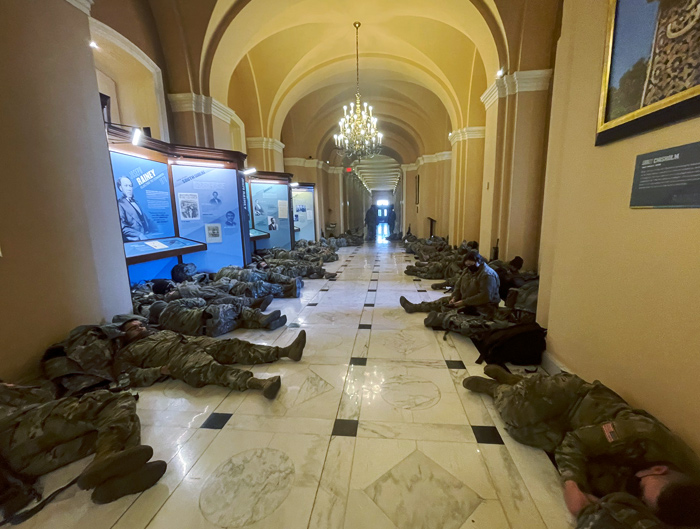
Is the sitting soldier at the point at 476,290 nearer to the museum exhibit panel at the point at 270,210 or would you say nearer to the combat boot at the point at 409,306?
the combat boot at the point at 409,306

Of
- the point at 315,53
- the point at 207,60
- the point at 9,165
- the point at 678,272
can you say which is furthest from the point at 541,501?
the point at 315,53

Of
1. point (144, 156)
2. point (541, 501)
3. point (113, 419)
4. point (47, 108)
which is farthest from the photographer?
point (144, 156)

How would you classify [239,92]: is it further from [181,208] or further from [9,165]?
[9,165]

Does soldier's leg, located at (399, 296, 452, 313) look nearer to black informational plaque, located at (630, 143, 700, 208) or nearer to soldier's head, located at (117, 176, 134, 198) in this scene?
black informational plaque, located at (630, 143, 700, 208)

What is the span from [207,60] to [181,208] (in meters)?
3.04

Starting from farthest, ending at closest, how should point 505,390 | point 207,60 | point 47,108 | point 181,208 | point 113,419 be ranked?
point 207,60, point 181,208, point 47,108, point 505,390, point 113,419

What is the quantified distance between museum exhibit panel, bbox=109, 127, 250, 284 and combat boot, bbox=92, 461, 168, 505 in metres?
3.18

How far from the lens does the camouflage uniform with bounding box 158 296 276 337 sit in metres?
3.70

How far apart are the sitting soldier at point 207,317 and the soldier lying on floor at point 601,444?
3.03 meters

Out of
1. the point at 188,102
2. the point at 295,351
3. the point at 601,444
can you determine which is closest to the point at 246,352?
the point at 295,351

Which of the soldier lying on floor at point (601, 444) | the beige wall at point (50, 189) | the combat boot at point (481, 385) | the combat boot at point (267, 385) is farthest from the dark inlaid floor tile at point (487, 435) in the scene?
the beige wall at point (50, 189)

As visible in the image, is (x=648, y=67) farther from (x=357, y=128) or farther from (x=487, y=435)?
(x=357, y=128)

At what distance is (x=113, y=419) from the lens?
198 cm

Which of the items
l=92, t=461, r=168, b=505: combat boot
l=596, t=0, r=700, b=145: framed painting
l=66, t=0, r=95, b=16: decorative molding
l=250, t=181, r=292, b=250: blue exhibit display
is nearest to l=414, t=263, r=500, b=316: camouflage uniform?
l=596, t=0, r=700, b=145: framed painting
